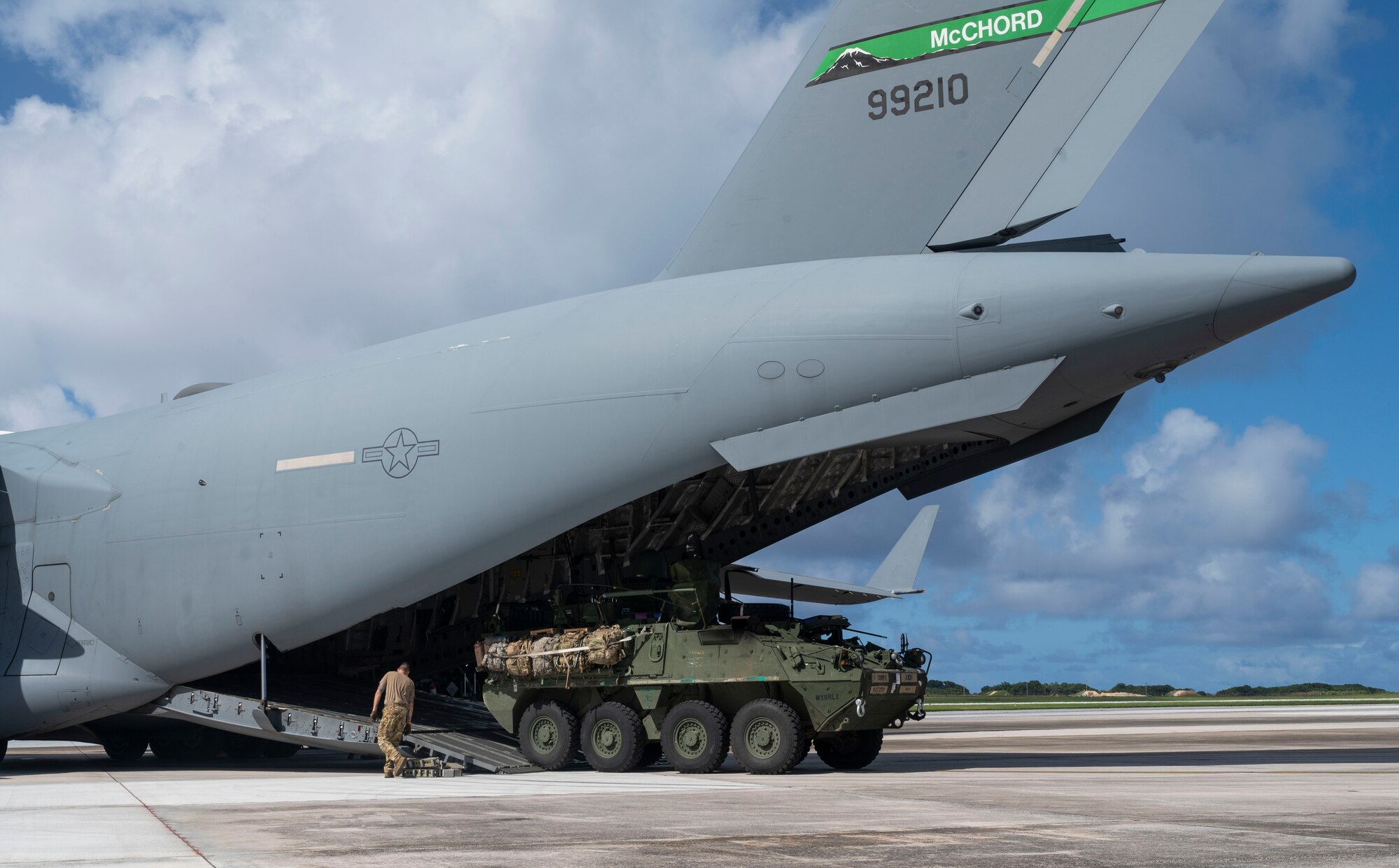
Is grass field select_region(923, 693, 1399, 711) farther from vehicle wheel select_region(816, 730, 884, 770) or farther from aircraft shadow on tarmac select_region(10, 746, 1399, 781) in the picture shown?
vehicle wheel select_region(816, 730, 884, 770)

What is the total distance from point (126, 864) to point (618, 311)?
8.77 meters

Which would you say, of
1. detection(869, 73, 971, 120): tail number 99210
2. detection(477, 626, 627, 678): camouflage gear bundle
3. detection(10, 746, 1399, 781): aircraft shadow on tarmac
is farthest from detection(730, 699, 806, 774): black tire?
detection(869, 73, 971, 120): tail number 99210

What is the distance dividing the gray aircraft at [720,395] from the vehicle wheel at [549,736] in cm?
178

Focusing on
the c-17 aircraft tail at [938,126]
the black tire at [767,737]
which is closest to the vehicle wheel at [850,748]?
the black tire at [767,737]

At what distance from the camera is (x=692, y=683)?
13.9 metres

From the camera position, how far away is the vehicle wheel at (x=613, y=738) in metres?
14.2

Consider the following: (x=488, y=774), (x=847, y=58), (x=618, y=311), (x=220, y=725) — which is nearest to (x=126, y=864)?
(x=488, y=774)

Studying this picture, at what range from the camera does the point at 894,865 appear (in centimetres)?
643

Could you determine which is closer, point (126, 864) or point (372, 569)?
point (126, 864)

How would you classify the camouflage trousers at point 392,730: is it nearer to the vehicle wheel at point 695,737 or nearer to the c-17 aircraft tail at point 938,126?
the vehicle wheel at point 695,737

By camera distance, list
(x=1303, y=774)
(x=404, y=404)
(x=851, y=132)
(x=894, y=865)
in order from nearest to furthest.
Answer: (x=894, y=865) → (x=1303, y=774) → (x=851, y=132) → (x=404, y=404)

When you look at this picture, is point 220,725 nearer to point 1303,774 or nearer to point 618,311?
point 618,311

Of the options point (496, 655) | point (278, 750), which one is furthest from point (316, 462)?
point (278, 750)

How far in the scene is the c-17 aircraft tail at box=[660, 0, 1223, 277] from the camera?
1272cm
